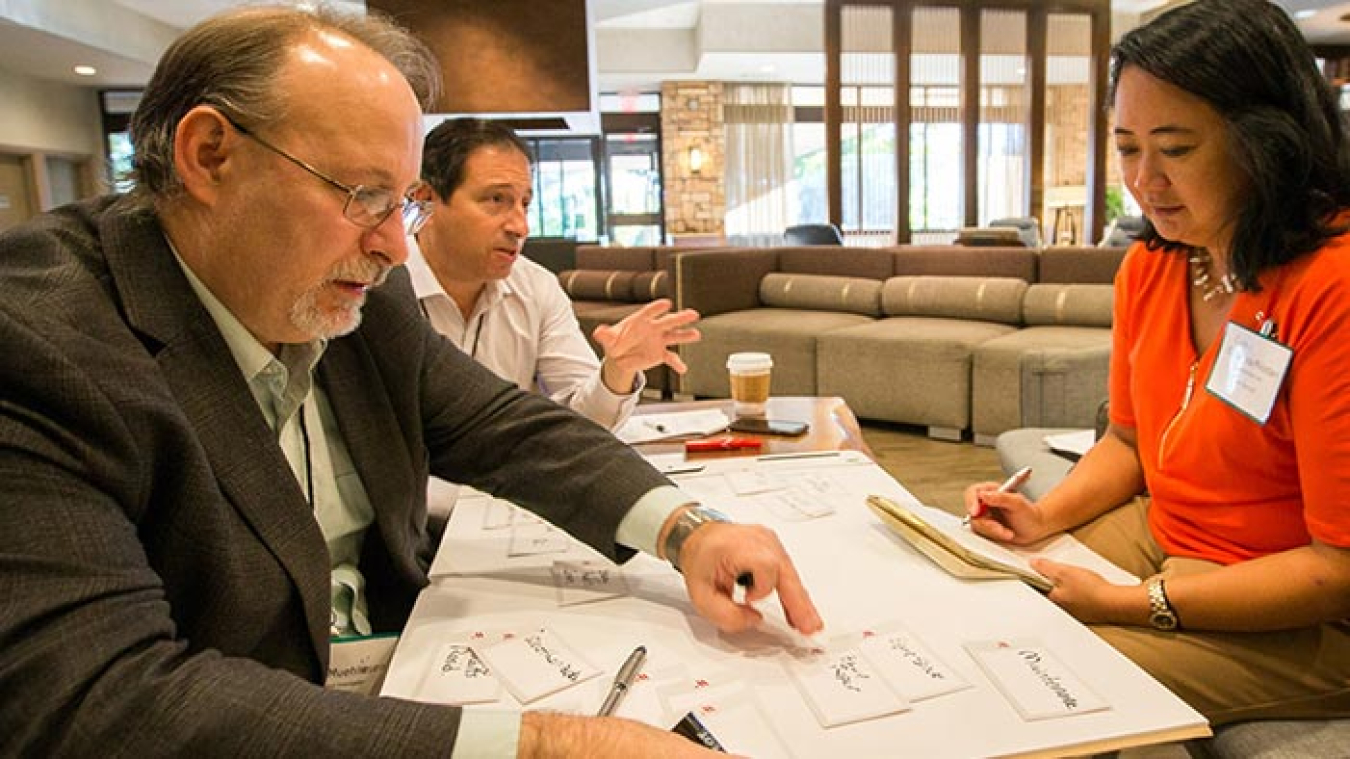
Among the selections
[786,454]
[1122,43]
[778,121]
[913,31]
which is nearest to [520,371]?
[786,454]

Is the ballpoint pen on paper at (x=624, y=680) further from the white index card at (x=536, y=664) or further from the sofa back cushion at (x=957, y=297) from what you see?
the sofa back cushion at (x=957, y=297)

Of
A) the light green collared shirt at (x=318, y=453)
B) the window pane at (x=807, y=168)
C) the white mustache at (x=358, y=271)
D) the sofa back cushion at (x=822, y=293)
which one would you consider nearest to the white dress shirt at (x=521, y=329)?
the light green collared shirt at (x=318, y=453)

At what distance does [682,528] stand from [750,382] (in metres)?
0.89

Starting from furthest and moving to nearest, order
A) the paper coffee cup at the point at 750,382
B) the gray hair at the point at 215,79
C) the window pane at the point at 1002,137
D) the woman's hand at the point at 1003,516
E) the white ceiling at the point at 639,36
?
the window pane at the point at 1002,137 → the white ceiling at the point at 639,36 → the paper coffee cup at the point at 750,382 → the woman's hand at the point at 1003,516 → the gray hair at the point at 215,79

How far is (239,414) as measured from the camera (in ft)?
2.73

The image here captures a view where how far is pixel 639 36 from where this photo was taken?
34.4ft

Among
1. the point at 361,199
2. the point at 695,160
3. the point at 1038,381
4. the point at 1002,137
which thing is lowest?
the point at 1038,381

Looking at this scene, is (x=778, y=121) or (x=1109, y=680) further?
(x=778, y=121)

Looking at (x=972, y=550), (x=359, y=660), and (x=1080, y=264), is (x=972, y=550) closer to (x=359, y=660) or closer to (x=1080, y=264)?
(x=359, y=660)

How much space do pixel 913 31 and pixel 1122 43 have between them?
24.6 ft

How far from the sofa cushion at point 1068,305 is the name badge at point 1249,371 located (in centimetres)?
350

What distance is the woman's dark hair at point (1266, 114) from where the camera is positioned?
1.08 meters

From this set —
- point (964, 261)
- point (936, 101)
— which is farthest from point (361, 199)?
point (936, 101)

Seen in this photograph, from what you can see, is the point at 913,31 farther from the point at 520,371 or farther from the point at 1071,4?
the point at 520,371
